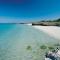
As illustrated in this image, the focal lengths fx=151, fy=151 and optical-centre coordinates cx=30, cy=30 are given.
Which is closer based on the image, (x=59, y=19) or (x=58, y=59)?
(x=58, y=59)

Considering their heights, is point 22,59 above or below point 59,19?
below

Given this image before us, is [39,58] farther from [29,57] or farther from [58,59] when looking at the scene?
[58,59]

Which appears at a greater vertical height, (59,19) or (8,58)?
(59,19)

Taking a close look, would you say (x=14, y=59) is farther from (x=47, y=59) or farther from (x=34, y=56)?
(x=47, y=59)

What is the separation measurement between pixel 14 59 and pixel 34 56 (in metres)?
0.91

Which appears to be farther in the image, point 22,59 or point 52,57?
point 22,59

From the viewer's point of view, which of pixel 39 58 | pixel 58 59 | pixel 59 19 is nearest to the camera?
pixel 58 59

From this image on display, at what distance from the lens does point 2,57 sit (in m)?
6.63

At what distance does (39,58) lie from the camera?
6328mm

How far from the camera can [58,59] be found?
547cm

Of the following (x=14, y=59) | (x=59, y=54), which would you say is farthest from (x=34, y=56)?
(x=59, y=54)

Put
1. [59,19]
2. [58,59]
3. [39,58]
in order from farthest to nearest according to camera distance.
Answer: [59,19] < [39,58] < [58,59]

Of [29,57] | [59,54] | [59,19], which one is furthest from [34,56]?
[59,19]

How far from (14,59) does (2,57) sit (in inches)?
24.5
